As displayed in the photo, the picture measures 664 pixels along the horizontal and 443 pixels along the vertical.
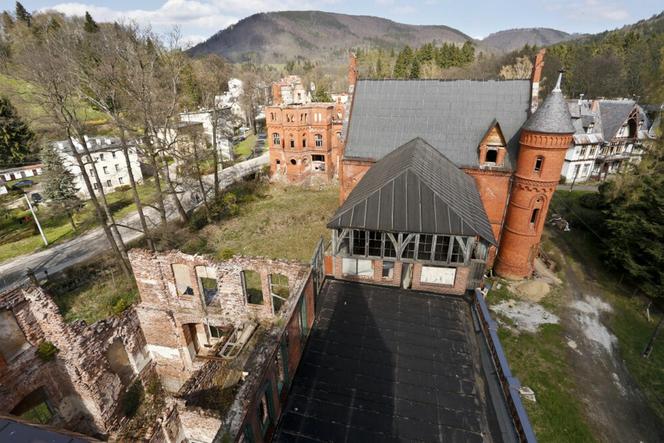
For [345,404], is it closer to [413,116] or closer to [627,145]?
[413,116]

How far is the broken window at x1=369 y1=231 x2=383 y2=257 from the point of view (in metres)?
14.9

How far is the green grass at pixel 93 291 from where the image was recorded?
831 inches

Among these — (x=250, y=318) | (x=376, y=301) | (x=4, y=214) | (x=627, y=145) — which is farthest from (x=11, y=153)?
(x=627, y=145)

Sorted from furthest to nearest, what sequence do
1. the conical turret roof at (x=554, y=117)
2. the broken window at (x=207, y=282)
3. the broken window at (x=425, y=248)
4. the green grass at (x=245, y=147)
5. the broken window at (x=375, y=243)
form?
the green grass at (x=245, y=147) < the conical turret roof at (x=554, y=117) < the broken window at (x=207, y=282) < the broken window at (x=375, y=243) < the broken window at (x=425, y=248)

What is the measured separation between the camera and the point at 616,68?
71625 mm

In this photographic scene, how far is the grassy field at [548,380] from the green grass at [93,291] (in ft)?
74.3

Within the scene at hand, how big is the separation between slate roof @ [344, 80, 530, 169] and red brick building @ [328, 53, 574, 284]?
0.07 metres

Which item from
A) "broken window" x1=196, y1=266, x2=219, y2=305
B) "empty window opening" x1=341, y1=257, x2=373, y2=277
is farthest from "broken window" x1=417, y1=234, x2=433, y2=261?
"broken window" x1=196, y1=266, x2=219, y2=305

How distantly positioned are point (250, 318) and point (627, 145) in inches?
2265

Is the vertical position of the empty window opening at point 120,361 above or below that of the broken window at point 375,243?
below

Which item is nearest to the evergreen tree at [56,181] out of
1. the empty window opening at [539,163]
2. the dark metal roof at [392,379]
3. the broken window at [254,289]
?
the broken window at [254,289]

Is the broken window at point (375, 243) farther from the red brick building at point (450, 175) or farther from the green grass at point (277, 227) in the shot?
the green grass at point (277, 227)

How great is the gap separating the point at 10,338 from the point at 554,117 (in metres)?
29.0

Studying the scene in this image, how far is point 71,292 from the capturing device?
76.9ft
